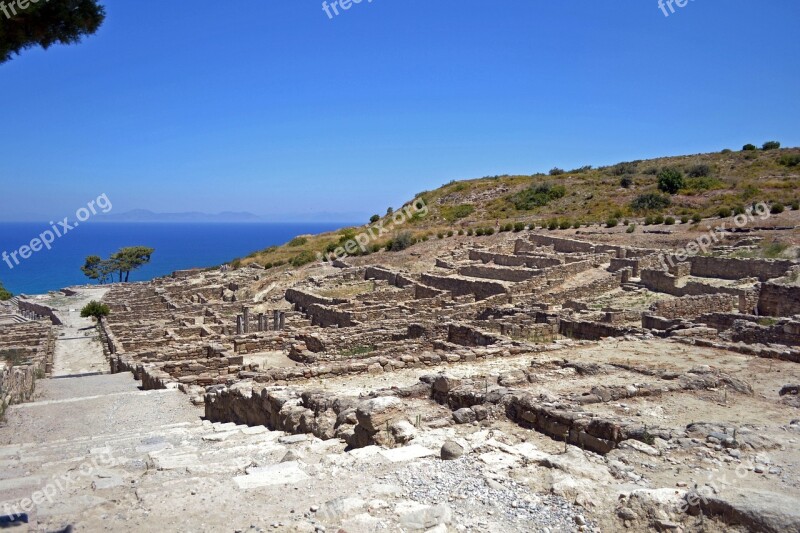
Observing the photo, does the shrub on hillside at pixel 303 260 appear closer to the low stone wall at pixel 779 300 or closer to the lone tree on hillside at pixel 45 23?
the low stone wall at pixel 779 300

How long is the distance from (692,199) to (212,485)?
43792 mm

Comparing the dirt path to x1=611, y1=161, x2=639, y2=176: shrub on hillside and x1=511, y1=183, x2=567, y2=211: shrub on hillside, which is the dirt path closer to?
x1=511, y1=183, x2=567, y2=211: shrub on hillside

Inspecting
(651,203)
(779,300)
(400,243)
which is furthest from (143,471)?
(651,203)

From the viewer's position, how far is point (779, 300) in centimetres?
1628

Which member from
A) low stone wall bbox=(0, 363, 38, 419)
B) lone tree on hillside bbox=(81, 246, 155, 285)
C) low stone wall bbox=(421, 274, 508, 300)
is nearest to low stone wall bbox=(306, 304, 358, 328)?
low stone wall bbox=(421, 274, 508, 300)

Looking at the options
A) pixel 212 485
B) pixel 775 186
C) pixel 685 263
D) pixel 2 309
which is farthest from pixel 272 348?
pixel 775 186

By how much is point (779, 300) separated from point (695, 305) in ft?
6.63

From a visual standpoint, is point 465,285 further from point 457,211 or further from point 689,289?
point 457,211

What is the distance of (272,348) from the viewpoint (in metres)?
17.9

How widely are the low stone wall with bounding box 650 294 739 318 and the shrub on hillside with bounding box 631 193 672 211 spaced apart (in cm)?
2619

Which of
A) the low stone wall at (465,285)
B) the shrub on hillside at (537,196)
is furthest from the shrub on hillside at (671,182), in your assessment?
the low stone wall at (465,285)

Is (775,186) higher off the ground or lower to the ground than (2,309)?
higher

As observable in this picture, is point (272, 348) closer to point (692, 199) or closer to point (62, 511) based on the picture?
point (62, 511)

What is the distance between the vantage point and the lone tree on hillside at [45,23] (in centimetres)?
673
